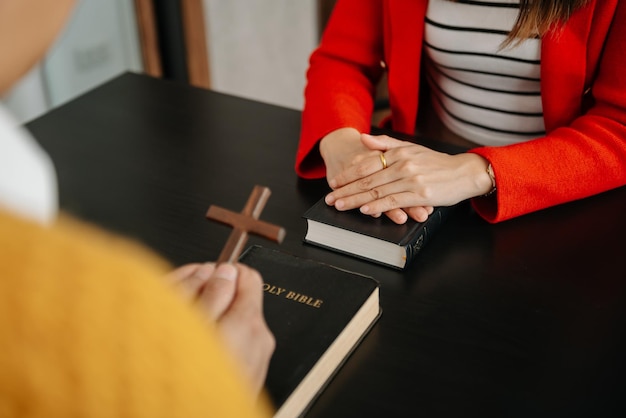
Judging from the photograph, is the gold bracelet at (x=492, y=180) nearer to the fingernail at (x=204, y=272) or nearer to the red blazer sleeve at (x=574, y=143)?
the red blazer sleeve at (x=574, y=143)

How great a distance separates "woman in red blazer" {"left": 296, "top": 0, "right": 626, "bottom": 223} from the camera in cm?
101

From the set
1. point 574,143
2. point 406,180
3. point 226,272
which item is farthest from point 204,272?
point 574,143

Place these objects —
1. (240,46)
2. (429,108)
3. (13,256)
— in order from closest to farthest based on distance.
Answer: (13,256)
(429,108)
(240,46)

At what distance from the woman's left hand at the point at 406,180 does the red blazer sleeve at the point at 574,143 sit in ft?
0.12

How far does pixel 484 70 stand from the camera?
1.36 meters

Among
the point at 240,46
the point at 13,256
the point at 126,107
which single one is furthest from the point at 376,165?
the point at 240,46

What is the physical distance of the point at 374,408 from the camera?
2.25ft

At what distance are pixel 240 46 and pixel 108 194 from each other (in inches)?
77.1

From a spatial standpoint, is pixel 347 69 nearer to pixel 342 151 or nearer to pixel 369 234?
pixel 342 151

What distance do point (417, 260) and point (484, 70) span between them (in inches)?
23.1

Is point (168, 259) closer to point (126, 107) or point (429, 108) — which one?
point (126, 107)

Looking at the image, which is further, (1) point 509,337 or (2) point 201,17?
(2) point 201,17

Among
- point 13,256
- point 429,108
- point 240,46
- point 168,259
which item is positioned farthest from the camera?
point 240,46

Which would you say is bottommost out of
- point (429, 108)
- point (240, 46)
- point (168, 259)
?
point (240, 46)
